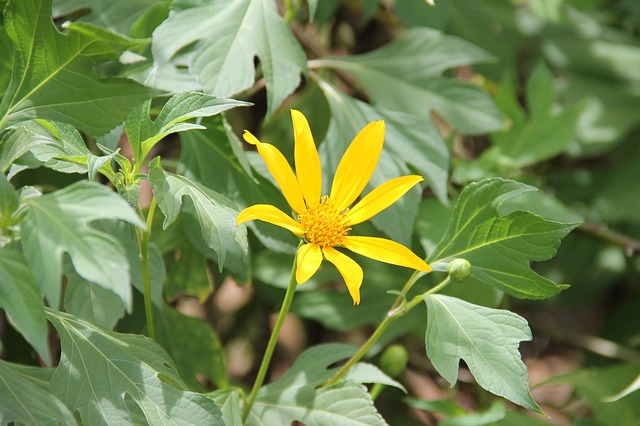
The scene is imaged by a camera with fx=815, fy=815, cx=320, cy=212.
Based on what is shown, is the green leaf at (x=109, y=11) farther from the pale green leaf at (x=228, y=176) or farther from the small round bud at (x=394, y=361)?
the small round bud at (x=394, y=361)

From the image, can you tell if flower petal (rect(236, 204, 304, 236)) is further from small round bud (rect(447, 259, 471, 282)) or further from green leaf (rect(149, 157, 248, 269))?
small round bud (rect(447, 259, 471, 282))

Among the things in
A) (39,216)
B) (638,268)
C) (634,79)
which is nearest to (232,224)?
(39,216)

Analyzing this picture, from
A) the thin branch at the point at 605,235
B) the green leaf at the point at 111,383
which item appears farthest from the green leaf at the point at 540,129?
the green leaf at the point at 111,383

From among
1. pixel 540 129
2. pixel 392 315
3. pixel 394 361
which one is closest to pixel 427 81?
pixel 540 129

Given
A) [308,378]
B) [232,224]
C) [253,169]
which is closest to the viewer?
[232,224]

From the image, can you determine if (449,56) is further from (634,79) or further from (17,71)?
(634,79)

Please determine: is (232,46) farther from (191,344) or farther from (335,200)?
(191,344)
